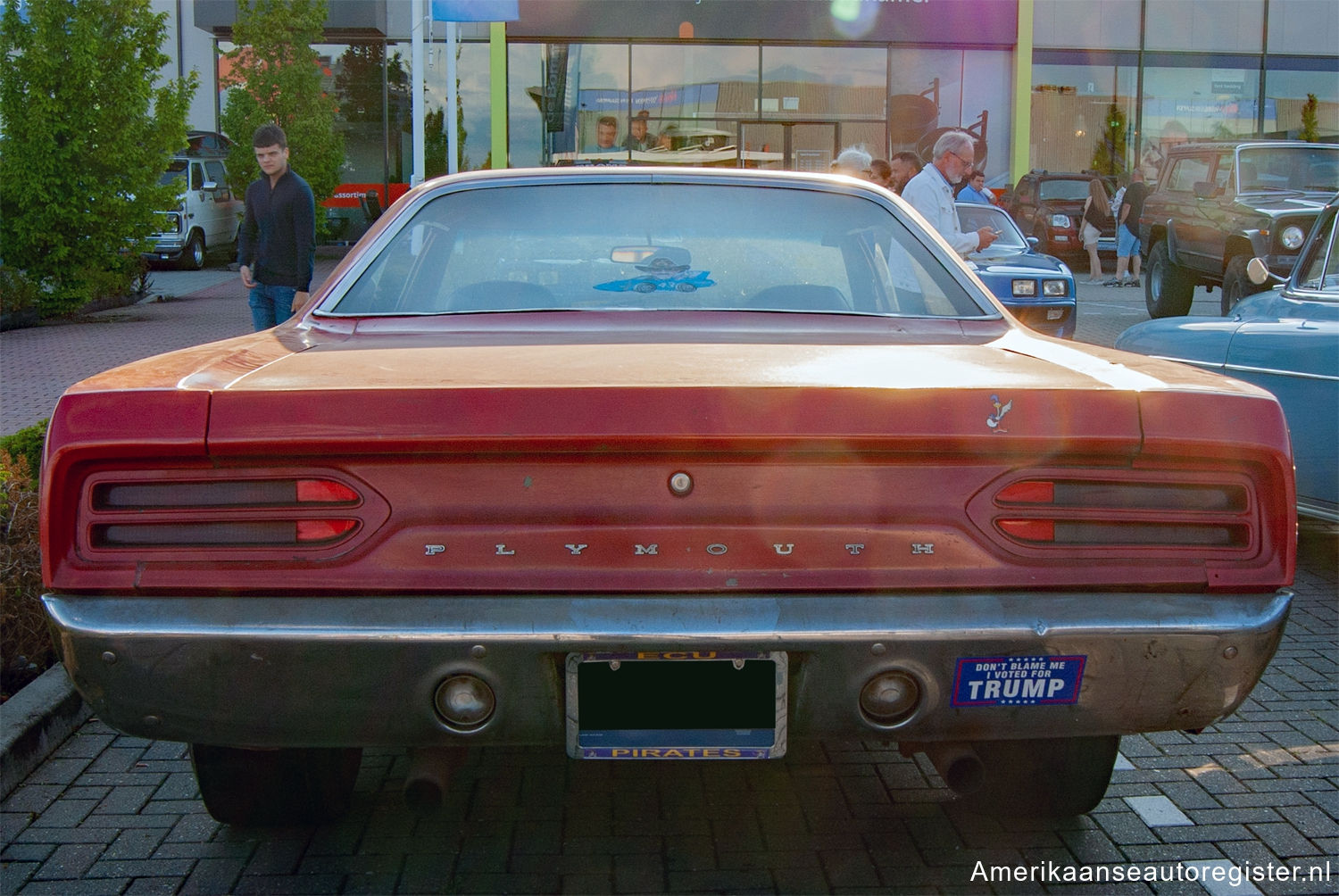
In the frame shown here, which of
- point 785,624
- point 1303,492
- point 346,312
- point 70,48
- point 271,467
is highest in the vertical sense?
point 70,48

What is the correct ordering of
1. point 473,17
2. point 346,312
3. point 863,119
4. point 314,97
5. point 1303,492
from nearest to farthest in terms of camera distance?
1. point 346,312
2. point 1303,492
3. point 473,17
4. point 314,97
5. point 863,119

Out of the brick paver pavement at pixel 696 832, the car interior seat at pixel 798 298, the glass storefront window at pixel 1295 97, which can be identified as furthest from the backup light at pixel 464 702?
the glass storefront window at pixel 1295 97

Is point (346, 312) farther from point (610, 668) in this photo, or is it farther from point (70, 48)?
point (70, 48)

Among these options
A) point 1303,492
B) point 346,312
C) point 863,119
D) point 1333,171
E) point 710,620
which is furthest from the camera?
point 863,119

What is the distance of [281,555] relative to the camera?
2486 mm

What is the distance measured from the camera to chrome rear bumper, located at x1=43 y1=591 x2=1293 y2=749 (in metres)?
2.40

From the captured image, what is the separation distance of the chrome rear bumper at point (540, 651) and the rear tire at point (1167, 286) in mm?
13043

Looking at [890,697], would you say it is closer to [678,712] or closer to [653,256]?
[678,712]

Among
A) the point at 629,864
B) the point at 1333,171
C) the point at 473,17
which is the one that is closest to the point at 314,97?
the point at 473,17

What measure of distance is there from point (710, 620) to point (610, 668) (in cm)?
21

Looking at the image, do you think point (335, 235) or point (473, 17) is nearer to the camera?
point (473, 17)

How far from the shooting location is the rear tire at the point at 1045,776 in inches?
121

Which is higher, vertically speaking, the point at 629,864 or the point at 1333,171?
the point at 1333,171

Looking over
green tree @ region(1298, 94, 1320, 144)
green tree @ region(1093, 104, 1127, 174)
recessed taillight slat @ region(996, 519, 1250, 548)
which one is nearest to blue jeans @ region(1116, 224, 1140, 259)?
green tree @ region(1093, 104, 1127, 174)
